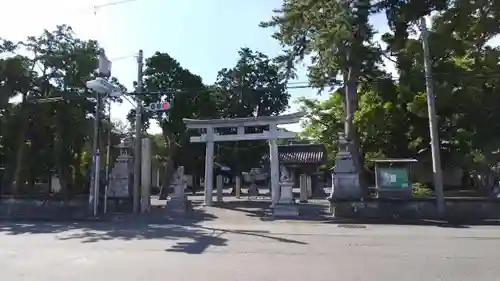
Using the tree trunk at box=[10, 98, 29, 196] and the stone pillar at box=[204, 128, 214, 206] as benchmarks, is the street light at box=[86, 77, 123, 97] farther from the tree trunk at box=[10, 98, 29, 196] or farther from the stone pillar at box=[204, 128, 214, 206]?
the stone pillar at box=[204, 128, 214, 206]

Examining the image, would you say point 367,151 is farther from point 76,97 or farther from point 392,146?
point 76,97

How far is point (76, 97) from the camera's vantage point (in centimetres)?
2388

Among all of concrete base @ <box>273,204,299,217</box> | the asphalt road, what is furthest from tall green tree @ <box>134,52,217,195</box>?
the asphalt road

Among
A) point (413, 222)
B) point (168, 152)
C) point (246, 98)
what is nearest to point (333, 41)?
point (413, 222)

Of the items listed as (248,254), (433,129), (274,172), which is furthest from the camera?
(274,172)

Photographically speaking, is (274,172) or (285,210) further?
(274,172)

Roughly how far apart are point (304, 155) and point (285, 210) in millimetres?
12411

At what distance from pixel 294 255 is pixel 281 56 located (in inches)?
617

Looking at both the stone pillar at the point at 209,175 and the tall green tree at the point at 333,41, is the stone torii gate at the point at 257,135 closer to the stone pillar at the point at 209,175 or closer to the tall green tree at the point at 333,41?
the stone pillar at the point at 209,175

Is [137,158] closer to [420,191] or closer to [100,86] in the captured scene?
[100,86]

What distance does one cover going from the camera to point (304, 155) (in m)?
32.6

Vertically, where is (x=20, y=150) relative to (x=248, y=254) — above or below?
above

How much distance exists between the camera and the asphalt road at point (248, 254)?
7.64 m

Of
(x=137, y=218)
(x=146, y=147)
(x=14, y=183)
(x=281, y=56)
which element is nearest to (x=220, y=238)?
(x=137, y=218)
